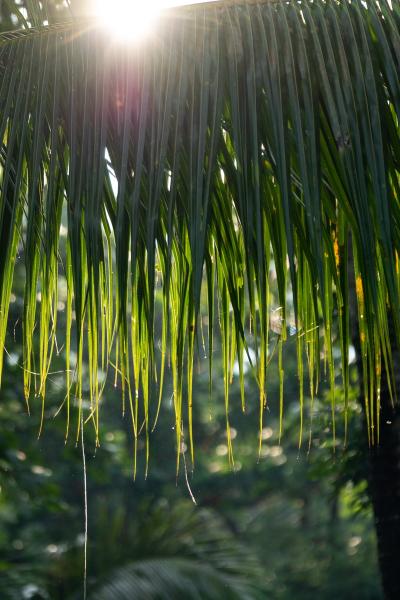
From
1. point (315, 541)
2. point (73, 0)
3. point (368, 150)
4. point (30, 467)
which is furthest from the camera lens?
point (315, 541)

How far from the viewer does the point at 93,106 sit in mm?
1038

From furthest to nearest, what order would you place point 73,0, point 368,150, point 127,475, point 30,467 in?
point 127,475 < point 30,467 < point 73,0 < point 368,150

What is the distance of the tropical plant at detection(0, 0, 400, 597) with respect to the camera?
935 mm

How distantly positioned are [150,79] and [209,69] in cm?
8

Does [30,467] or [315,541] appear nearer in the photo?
[30,467]

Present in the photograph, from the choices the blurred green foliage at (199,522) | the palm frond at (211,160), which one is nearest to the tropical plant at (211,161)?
the palm frond at (211,160)

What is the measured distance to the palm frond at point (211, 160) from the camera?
94cm

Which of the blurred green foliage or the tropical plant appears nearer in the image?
the tropical plant

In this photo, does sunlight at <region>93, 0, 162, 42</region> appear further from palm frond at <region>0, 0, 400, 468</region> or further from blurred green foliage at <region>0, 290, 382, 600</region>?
blurred green foliage at <region>0, 290, 382, 600</region>

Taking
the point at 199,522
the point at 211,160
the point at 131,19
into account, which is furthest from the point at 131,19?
the point at 199,522

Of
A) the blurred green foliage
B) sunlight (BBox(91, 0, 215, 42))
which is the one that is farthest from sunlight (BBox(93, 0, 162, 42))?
the blurred green foliage

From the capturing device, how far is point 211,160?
937mm

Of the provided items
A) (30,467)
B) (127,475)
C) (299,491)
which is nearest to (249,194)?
(30,467)

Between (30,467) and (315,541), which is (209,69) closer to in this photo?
(30,467)
